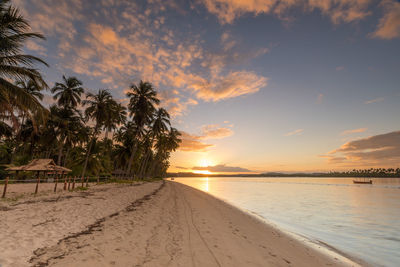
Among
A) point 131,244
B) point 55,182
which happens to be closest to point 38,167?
point 55,182

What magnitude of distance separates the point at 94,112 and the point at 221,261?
1279 inches

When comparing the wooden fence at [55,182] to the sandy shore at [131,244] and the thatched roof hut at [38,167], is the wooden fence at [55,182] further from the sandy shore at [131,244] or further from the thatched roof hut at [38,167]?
the sandy shore at [131,244]

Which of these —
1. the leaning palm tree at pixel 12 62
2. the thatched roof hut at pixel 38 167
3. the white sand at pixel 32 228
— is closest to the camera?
the white sand at pixel 32 228

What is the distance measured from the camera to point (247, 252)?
5.71 m

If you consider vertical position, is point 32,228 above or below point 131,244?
above

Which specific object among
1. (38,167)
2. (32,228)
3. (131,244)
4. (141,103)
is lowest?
(131,244)

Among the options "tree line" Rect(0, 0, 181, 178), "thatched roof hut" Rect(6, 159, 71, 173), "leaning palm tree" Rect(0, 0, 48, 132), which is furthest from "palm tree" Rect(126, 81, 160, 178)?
"leaning palm tree" Rect(0, 0, 48, 132)

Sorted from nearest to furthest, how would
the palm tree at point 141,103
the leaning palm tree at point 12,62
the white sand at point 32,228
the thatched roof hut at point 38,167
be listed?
1. the white sand at point 32,228
2. the leaning palm tree at point 12,62
3. the thatched roof hut at point 38,167
4. the palm tree at point 141,103

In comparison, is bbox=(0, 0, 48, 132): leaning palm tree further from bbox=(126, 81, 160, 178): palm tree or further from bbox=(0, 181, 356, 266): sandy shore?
bbox=(126, 81, 160, 178): palm tree

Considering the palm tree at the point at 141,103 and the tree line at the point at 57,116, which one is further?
the palm tree at the point at 141,103

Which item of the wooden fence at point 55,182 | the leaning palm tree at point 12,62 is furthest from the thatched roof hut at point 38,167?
the leaning palm tree at point 12,62

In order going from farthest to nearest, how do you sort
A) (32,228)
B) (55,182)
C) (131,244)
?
1. (55,182)
2. (32,228)
3. (131,244)

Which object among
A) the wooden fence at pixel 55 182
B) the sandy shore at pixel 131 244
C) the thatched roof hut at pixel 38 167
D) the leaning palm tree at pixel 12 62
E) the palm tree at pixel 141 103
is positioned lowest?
the sandy shore at pixel 131 244

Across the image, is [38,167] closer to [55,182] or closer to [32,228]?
[55,182]
